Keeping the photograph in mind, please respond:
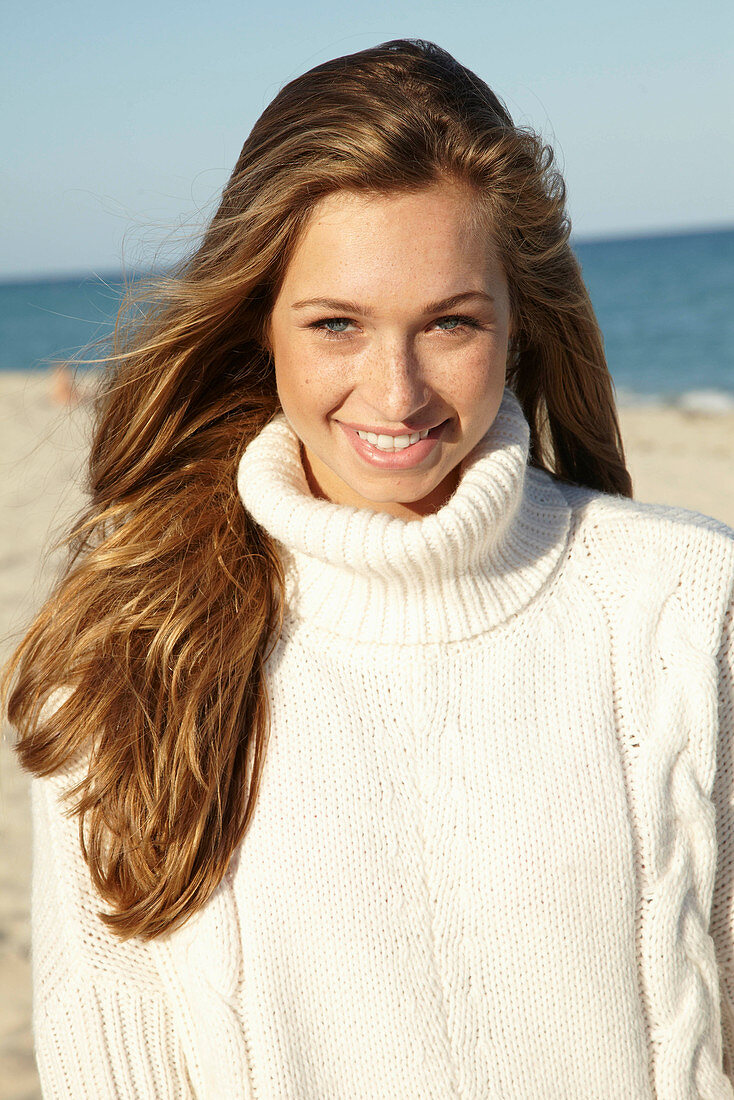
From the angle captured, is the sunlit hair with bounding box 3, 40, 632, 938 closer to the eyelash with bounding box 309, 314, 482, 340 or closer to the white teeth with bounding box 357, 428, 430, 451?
the eyelash with bounding box 309, 314, 482, 340

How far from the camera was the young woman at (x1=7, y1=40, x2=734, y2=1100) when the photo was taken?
1.90 m

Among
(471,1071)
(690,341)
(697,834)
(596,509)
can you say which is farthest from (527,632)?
(690,341)

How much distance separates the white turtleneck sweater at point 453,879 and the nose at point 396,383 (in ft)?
0.78

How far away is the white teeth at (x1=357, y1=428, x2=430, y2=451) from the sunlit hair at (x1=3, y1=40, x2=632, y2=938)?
1.29 feet

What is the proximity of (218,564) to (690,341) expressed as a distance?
972 inches

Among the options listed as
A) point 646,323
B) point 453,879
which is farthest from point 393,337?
point 646,323

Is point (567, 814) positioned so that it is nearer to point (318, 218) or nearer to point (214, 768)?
point (214, 768)

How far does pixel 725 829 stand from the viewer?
197 cm

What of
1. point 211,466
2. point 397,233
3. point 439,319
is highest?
point 397,233

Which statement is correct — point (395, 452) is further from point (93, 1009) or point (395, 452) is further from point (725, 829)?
point (93, 1009)

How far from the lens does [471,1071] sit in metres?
1.89

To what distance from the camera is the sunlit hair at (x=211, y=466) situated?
1957mm

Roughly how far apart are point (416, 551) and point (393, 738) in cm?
37

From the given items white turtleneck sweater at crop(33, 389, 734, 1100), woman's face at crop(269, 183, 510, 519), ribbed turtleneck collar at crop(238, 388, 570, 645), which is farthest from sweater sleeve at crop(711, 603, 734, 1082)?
woman's face at crop(269, 183, 510, 519)
